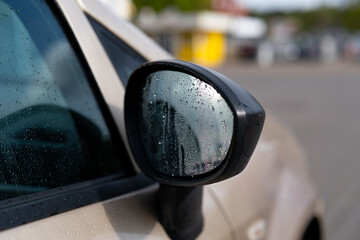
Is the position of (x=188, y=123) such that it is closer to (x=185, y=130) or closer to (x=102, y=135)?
(x=185, y=130)

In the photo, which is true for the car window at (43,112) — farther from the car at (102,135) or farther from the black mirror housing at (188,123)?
the black mirror housing at (188,123)

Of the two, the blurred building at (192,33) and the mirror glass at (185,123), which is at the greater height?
the mirror glass at (185,123)

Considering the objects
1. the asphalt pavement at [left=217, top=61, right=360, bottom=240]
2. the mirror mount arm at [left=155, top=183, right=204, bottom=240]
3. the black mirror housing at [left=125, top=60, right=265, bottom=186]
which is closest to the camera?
the black mirror housing at [left=125, top=60, right=265, bottom=186]

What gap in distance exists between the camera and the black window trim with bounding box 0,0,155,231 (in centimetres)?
148

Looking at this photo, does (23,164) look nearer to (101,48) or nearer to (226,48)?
(101,48)

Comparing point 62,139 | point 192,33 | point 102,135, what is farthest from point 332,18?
point 62,139

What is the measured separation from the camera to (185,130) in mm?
1698

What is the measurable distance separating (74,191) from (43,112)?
0.73 feet

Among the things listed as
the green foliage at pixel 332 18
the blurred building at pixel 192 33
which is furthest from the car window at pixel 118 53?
the green foliage at pixel 332 18

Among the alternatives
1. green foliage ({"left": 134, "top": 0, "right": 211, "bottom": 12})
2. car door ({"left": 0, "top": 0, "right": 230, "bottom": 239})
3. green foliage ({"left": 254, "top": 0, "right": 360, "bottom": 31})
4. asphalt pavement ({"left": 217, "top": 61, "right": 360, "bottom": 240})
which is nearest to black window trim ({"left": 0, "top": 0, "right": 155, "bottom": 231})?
car door ({"left": 0, "top": 0, "right": 230, "bottom": 239})

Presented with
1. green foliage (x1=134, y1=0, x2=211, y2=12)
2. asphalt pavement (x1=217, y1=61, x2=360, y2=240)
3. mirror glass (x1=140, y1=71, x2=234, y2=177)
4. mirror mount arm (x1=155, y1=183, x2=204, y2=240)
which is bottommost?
green foliage (x1=134, y1=0, x2=211, y2=12)

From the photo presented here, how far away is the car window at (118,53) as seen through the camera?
2.06 m

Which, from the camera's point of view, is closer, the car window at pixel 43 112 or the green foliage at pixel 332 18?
the car window at pixel 43 112

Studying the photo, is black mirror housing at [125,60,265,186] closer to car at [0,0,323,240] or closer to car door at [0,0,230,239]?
car at [0,0,323,240]
